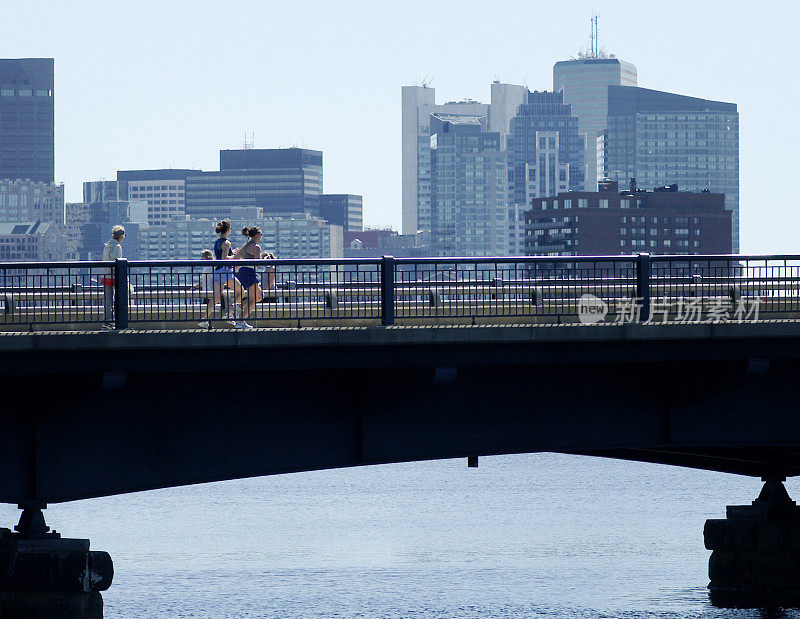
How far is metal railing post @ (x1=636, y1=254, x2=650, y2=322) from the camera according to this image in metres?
21.1

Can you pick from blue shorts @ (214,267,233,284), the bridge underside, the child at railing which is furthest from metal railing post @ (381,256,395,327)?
the child at railing

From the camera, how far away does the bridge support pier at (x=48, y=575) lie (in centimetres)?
2000

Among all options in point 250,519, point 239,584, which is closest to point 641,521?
point 250,519

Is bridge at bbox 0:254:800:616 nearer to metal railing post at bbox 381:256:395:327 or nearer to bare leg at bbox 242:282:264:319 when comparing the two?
metal railing post at bbox 381:256:395:327

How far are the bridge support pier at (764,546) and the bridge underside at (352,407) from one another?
304 inches

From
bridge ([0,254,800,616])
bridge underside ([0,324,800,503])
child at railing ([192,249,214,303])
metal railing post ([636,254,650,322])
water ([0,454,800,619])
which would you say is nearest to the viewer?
bridge ([0,254,800,616])

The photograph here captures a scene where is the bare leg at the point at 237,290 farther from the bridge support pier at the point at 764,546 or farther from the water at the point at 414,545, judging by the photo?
the water at the point at 414,545

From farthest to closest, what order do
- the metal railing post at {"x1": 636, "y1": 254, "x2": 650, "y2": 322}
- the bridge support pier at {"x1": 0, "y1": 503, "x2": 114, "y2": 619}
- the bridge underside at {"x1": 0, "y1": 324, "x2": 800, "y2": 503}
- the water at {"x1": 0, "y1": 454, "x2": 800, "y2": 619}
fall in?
the water at {"x1": 0, "y1": 454, "x2": 800, "y2": 619}
the metal railing post at {"x1": 636, "y1": 254, "x2": 650, "y2": 322}
the bridge support pier at {"x1": 0, "y1": 503, "x2": 114, "y2": 619}
the bridge underside at {"x1": 0, "y1": 324, "x2": 800, "y2": 503}

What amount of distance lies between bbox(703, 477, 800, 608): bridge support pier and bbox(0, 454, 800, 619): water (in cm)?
63

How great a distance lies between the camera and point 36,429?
19750mm

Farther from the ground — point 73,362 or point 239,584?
point 73,362

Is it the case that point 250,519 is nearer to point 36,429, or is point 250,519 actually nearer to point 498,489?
point 498,489

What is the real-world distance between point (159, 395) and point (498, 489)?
6065 centimetres

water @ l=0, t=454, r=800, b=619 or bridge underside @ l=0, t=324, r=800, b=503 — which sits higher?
bridge underside @ l=0, t=324, r=800, b=503
